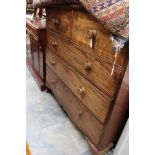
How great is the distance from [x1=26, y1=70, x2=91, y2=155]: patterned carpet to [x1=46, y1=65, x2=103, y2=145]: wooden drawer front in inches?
5.5

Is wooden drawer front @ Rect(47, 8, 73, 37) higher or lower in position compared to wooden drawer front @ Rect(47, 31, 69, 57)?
higher

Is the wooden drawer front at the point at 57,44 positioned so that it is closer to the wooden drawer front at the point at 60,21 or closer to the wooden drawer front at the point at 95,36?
the wooden drawer front at the point at 60,21

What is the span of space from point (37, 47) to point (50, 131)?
85 cm

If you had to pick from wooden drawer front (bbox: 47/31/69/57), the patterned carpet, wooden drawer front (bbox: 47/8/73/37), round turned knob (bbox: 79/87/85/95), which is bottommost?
the patterned carpet

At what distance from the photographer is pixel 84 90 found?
978 mm

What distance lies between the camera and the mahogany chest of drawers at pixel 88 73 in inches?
29.6

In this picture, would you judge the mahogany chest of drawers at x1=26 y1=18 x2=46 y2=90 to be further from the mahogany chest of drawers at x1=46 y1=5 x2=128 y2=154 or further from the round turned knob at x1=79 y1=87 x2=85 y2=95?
the round turned knob at x1=79 y1=87 x2=85 y2=95

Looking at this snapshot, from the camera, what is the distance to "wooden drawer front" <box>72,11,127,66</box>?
707 millimetres

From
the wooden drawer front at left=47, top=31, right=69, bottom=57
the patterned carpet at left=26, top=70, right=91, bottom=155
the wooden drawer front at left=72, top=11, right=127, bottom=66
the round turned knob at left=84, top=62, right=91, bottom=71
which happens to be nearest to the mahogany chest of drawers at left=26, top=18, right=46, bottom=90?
the wooden drawer front at left=47, top=31, right=69, bottom=57

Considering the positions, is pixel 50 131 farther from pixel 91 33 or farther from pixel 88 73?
pixel 91 33

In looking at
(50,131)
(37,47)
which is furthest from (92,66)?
(37,47)

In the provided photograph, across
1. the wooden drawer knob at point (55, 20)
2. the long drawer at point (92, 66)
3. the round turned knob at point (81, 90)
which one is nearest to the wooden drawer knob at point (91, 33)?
the long drawer at point (92, 66)
